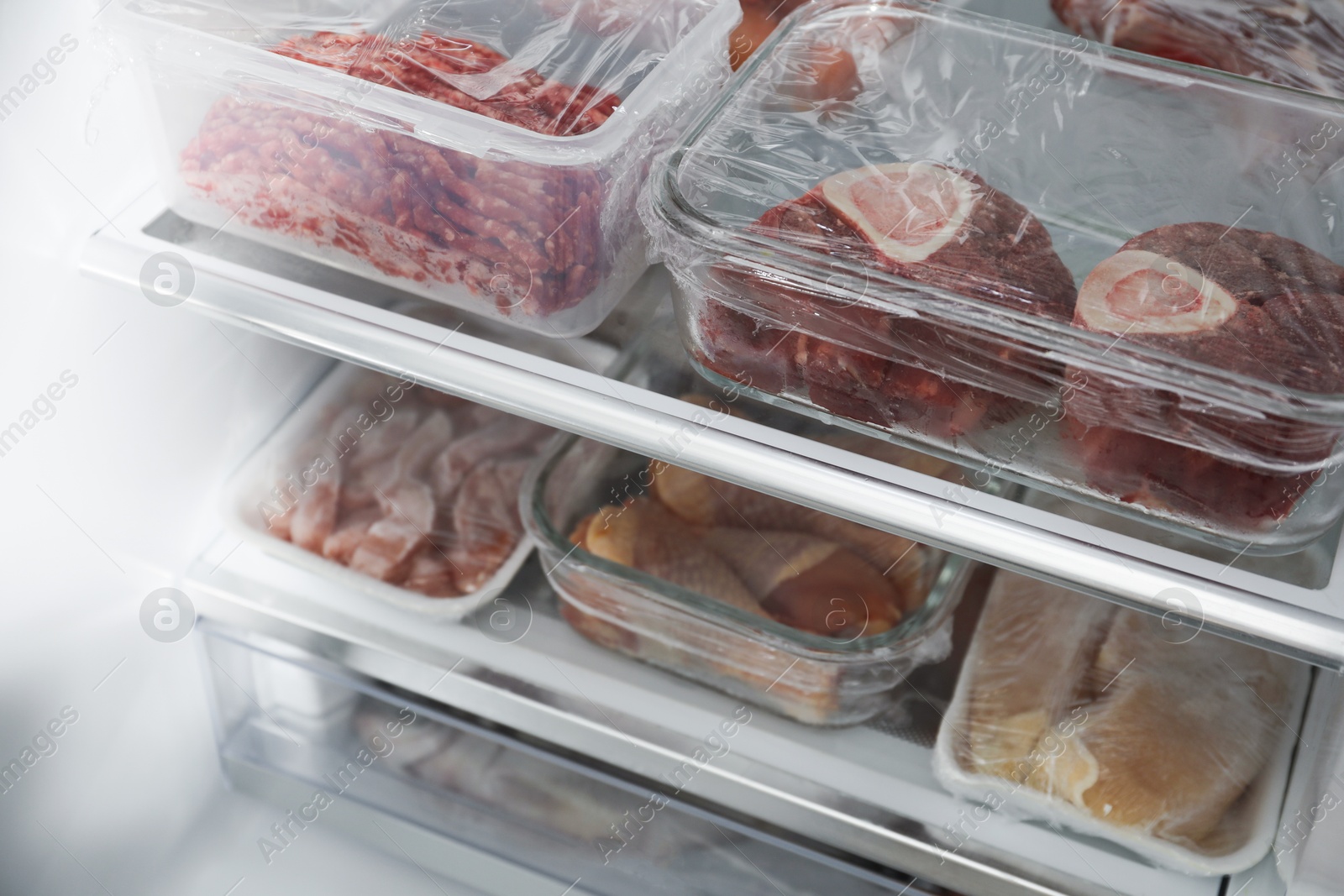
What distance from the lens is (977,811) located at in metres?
0.89

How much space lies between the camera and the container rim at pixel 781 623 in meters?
0.85

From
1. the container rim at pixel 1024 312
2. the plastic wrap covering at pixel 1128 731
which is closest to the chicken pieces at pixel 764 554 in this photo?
the plastic wrap covering at pixel 1128 731

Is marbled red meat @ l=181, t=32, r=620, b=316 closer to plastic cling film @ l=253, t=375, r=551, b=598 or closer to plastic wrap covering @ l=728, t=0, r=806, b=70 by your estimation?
plastic wrap covering @ l=728, t=0, r=806, b=70

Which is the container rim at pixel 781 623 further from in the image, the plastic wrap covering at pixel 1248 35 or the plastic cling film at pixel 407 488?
the plastic wrap covering at pixel 1248 35

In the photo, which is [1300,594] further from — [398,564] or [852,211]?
[398,564]

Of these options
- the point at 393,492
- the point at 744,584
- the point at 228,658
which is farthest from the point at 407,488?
the point at 744,584

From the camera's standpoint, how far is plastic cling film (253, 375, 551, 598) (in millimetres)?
1062

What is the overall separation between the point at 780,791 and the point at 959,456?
400mm

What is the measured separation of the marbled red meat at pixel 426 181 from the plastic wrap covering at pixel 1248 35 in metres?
0.46

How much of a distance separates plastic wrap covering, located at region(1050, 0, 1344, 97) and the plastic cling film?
71 cm

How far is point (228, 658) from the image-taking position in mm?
1118

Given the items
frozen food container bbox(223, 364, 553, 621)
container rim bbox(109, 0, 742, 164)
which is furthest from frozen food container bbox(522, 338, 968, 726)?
container rim bbox(109, 0, 742, 164)

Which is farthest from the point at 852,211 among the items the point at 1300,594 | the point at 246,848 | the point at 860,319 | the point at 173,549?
the point at 246,848

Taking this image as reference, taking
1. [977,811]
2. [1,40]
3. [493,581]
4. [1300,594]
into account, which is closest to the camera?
[1300,594]
